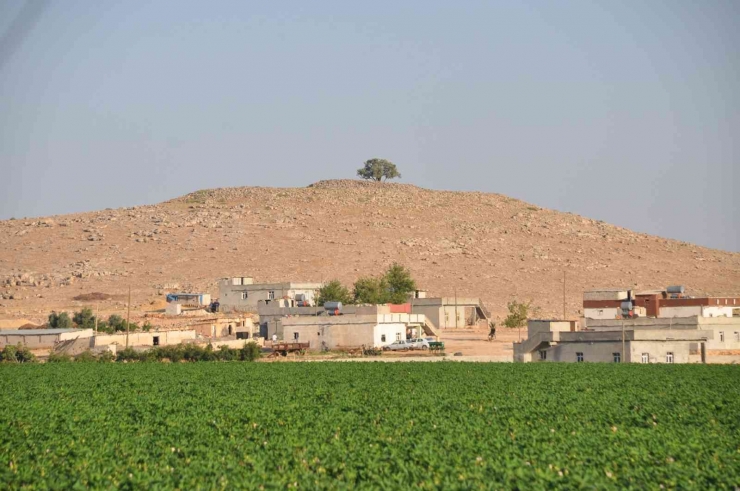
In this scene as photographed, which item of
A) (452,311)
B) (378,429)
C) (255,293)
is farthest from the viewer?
(255,293)

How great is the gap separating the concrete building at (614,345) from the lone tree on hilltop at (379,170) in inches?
5258

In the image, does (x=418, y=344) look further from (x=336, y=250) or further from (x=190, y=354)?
(x=336, y=250)

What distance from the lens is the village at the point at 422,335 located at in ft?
165

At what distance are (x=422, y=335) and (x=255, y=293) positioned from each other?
21.3 m

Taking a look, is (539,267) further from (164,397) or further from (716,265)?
(164,397)

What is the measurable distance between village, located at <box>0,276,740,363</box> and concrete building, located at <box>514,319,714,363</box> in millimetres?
48

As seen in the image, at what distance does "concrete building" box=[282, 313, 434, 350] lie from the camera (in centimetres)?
6097

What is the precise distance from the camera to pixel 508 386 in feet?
119

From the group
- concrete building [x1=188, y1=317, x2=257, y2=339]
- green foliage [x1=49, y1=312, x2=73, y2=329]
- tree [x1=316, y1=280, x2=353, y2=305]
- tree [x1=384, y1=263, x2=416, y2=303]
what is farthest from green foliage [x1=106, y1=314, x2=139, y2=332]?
tree [x1=384, y1=263, x2=416, y2=303]

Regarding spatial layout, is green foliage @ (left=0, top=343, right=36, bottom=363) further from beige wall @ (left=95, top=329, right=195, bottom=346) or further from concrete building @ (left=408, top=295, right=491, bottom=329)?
concrete building @ (left=408, top=295, right=491, bottom=329)

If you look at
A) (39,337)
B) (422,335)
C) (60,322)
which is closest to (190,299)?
(60,322)

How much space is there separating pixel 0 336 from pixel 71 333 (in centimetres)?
412

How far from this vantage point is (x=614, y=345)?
49406mm

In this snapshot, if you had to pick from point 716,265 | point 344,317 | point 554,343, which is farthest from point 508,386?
point 716,265
